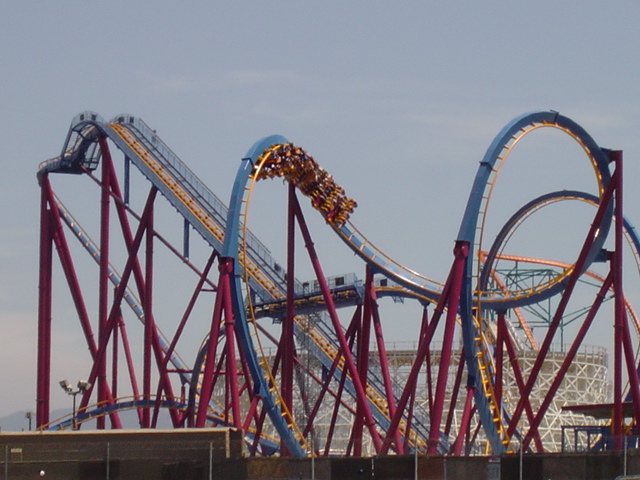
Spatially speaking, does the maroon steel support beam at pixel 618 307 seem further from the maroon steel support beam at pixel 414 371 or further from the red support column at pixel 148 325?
the red support column at pixel 148 325

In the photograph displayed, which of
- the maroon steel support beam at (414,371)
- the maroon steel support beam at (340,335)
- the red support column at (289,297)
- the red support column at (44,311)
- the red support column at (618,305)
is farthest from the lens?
the red support column at (44,311)

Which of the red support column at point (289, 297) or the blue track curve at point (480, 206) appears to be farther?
the red support column at point (289, 297)

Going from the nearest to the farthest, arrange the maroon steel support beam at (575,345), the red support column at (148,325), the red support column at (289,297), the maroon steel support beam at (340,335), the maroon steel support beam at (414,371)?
the maroon steel support beam at (414,371), the maroon steel support beam at (575,345), the maroon steel support beam at (340,335), the red support column at (289,297), the red support column at (148,325)

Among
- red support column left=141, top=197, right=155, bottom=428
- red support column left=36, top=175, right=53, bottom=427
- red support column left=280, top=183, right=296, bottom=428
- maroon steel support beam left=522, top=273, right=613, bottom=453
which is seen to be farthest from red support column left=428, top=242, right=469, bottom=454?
red support column left=36, top=175, right=53, bottom=427

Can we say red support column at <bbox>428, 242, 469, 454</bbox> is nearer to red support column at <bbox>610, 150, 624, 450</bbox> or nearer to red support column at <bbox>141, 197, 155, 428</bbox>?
red support column at <bbox>610, 150, 624, 450</bbox>

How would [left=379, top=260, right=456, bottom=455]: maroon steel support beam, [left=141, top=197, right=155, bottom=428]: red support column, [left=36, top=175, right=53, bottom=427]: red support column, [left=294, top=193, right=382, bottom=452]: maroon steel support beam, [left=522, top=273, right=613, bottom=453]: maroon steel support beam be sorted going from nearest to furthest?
[left=379, top=260, right=456, bottom=455]: maroon steel support beam, [left=522, top=273, right=613, bottom=453]: maroon steel support beam, [left=294, top=193, right=382, bottom=452]: maroon steel support beam, [left=141, top=197, right=155, bottom=428]: red support column, [left=36, top=175, right=53, bottom=427]: red support column

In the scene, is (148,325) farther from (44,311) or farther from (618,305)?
(618,305)

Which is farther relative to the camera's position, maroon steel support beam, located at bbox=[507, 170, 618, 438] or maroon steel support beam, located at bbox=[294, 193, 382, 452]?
maroon steel support beam, located at bbox=[294, 193, 382, 452]

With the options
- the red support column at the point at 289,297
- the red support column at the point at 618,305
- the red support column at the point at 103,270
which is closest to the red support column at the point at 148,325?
the red support column at the point at 103,270

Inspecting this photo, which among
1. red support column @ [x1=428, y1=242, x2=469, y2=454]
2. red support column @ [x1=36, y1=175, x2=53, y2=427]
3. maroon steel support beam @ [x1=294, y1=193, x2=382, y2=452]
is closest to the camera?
red support column @ [x1=428, y1=242, x2=469, y2=454]

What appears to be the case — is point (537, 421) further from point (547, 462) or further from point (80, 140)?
point (80, 140)

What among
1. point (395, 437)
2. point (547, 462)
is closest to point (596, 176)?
point (395, 437)

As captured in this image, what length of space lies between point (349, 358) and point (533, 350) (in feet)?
80.5

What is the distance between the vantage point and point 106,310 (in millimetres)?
38938
